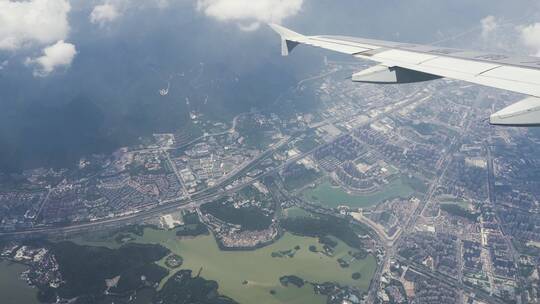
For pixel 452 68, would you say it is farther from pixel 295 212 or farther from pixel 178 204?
pixel 178 204

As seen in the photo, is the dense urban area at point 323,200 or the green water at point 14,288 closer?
the green water at point 14,288

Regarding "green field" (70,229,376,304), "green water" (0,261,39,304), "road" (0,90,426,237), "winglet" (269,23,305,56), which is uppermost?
"road" (0,90,426,237)

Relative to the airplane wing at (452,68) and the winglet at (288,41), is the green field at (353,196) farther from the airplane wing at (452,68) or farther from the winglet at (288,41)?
the winglet at (288,41)

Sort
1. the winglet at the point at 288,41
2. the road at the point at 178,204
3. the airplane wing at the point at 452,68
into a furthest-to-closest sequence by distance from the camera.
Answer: the road at the point at 178,204, the winglet at the point at 288,41, the airplane wing at the point at 452,68

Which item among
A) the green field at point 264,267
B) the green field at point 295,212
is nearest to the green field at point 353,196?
the green field at point 295,212

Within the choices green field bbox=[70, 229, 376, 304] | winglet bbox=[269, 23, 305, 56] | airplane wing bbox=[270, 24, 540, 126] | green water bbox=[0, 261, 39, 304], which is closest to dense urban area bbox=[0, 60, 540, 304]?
green field bbox=[70, 229, 376, 304]

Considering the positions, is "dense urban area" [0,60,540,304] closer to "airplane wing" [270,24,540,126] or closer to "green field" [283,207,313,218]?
"green field" [283,207,313,218]
